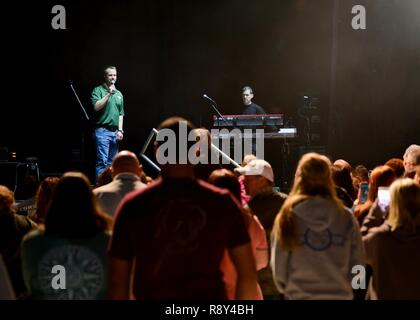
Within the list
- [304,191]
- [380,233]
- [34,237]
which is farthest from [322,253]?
[34,237]

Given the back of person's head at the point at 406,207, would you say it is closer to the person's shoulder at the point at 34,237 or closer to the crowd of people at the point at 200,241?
the crowd of people at the point at 200,241

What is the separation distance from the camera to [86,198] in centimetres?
320

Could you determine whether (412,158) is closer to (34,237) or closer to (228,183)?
(228,183)

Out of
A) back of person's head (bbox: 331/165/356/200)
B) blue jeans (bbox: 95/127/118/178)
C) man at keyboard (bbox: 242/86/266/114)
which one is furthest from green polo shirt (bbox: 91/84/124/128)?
back of person's head (bbox: 331/165/356/200)

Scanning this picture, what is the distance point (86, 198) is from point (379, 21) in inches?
369

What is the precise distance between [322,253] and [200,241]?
2.81 ft

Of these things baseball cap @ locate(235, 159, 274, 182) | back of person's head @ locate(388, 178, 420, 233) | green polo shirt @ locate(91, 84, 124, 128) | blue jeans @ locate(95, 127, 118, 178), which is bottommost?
blue jeans @ locate(95, 127, 118, 178)

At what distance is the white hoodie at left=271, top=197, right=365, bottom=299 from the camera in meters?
3.34

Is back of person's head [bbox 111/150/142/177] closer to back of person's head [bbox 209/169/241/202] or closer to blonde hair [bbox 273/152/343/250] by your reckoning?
back of person's head [bbox 209/169/241/202]

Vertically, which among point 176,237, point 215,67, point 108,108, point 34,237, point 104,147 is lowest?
point 104,147

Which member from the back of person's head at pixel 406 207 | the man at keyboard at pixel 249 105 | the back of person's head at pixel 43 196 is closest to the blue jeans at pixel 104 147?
the man at keyboard at pixel 249 105

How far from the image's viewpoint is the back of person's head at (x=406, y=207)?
3.59m

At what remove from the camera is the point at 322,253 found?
10.9 feet

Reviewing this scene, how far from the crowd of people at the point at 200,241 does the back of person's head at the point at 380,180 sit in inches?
5.6
